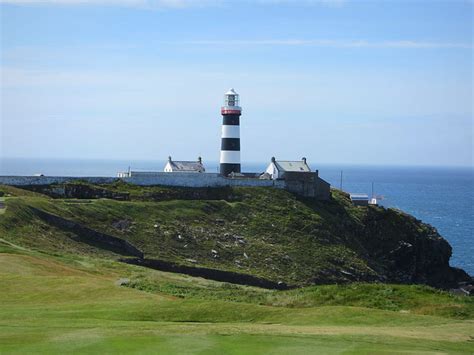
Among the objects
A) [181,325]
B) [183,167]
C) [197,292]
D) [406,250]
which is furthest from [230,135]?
[181,325]

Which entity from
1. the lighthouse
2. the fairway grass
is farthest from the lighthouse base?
the fairway grass

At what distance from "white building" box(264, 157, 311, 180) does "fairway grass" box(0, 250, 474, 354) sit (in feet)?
178

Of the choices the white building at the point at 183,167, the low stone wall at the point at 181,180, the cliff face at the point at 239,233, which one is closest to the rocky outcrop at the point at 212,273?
the cliff face at the point at 239,233

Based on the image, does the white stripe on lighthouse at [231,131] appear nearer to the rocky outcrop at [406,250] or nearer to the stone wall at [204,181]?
the stone wall at [204,181]

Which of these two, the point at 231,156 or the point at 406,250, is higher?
the point at 231,156

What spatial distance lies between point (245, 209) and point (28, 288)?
47.2 meters

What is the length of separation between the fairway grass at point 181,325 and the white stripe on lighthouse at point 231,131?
5444 cm

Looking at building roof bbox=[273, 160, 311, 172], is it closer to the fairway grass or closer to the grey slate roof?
the grey slate roof

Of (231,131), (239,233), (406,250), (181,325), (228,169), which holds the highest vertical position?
(231,131)

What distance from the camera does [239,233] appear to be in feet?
251

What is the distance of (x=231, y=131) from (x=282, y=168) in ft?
23.9

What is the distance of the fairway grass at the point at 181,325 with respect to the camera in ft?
82.3

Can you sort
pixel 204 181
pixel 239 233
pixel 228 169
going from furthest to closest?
pixel 228 169 < pixel 204 181 < pixel 239 233

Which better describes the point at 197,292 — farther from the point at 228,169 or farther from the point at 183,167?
the point at 183,167
